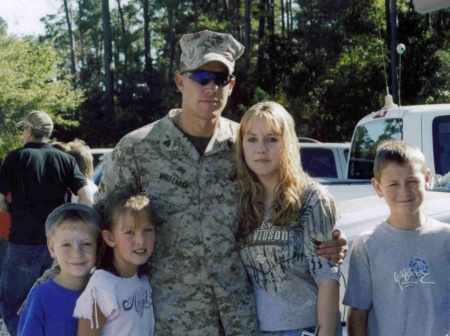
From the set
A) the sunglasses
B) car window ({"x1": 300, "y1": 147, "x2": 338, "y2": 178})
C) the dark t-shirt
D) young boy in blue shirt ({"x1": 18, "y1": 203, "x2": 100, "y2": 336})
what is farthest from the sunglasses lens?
car window ({"x1": 300, "y1": 147, "x2": 338, "y2": 178})

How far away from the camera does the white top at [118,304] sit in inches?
110

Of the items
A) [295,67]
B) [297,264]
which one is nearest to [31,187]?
[297,264]

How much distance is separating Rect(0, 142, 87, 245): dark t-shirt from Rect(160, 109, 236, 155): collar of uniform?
337cm

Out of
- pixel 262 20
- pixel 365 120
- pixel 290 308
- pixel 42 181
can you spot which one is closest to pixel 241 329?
pixel 290 308

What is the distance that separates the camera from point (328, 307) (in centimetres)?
271

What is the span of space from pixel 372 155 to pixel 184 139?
18.4 ft

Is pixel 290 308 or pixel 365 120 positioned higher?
pixel 365 120

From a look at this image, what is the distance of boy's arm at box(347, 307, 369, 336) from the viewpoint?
2.91m

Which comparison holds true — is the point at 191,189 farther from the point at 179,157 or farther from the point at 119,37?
the point at 119,37

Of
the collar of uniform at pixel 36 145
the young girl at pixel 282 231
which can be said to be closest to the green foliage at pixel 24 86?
the collar of uniform at pixel 36 145

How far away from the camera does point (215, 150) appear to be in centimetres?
305

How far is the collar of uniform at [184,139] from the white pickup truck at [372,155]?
895mm

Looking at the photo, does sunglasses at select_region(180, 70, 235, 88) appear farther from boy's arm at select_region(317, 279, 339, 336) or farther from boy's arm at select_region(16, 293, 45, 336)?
boy's arm at select_region(16, 293, 45, 336)

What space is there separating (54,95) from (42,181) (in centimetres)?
2359
